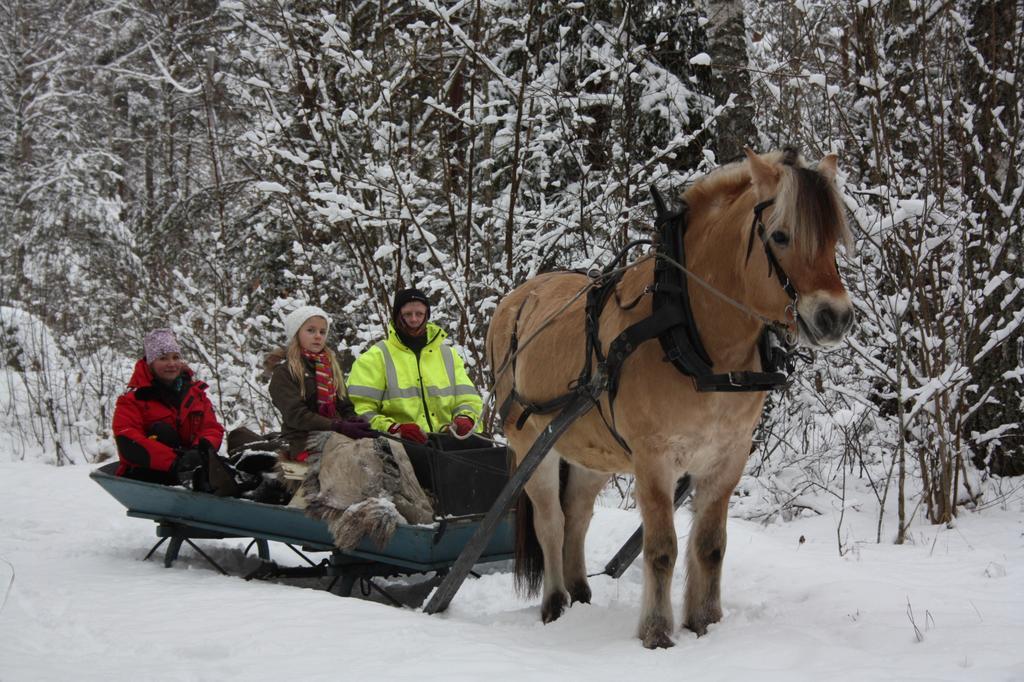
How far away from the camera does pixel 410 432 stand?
5422 millimetres

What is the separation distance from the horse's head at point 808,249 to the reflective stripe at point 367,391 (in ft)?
9.78

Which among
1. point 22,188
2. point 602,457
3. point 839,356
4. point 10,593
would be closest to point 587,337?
point 602,457

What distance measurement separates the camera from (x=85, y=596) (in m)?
4.62

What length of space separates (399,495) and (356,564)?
0.50 m

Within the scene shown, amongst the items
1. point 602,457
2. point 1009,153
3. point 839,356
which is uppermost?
point 1009,153

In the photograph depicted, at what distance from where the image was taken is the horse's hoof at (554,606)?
4.47m

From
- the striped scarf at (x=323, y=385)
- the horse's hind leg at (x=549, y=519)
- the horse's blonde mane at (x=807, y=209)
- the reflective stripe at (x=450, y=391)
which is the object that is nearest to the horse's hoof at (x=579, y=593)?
the horse's hind leg at (x=549, y=519)

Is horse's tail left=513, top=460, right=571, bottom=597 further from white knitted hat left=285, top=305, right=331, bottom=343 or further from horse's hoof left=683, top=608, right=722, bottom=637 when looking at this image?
white knitted hat left=285, top=305, right=331, bottom=343

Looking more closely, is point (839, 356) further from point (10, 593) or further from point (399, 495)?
point (10, 593)

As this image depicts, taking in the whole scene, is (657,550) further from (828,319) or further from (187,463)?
(187,463)

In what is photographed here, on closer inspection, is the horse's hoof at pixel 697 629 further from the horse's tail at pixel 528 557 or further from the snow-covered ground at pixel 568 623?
the horse's tail at pixel 528 557

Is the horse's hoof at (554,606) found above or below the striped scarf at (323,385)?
below

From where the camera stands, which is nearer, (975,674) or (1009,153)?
(975,674)

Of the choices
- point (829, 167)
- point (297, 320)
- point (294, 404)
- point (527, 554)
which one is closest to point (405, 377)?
point (294, 404)
